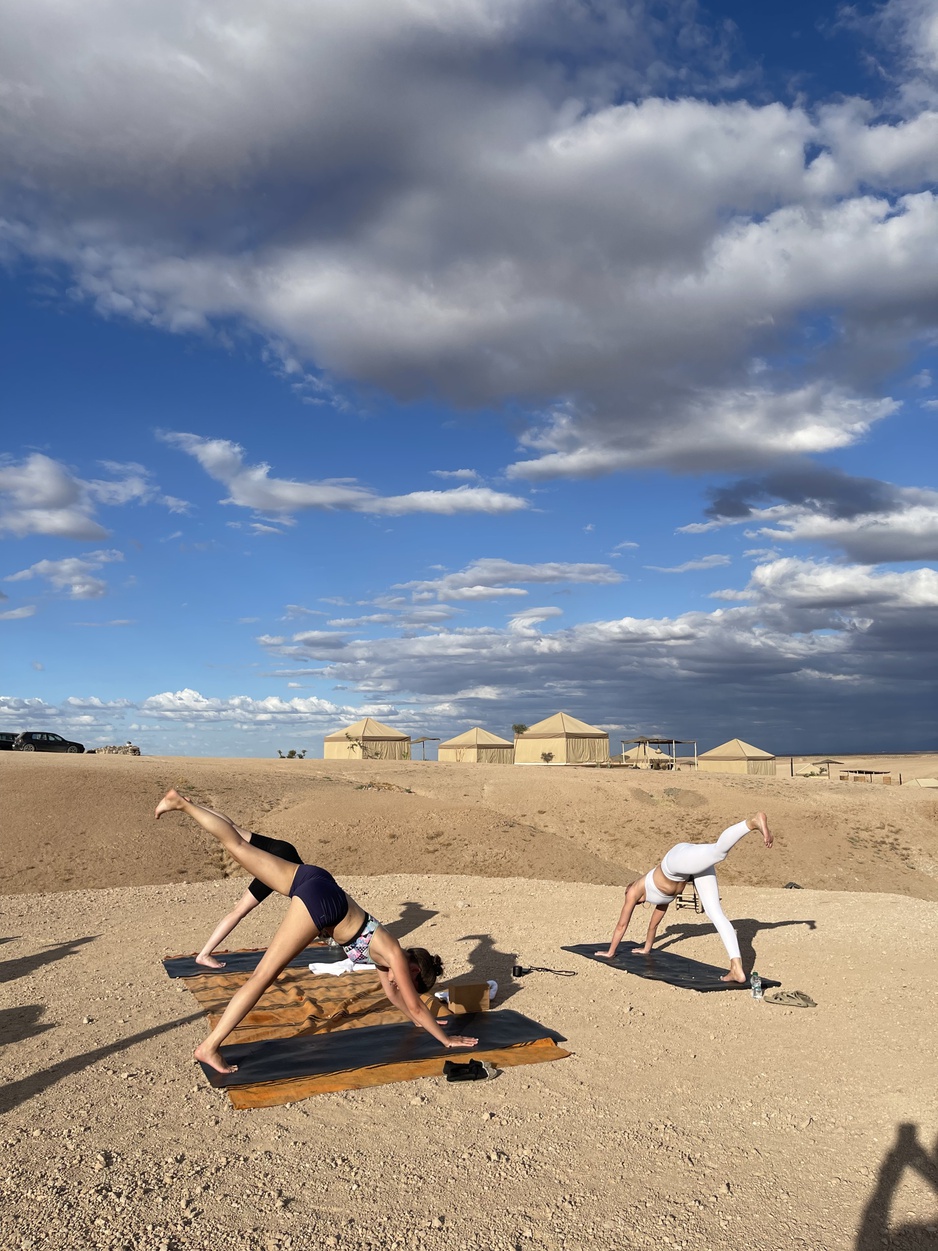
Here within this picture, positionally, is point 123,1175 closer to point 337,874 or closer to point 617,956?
point 617,956

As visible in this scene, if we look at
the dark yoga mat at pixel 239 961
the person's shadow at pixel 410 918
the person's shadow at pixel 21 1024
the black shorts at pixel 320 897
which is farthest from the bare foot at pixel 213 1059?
the person's shadow at pixel 410 918

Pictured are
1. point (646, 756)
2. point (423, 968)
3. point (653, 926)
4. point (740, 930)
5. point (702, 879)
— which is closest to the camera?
point (423, 968)

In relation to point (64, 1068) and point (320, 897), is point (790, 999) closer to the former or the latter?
point (320, 897)

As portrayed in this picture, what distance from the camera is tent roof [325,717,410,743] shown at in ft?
169

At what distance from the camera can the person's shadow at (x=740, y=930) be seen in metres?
10.8

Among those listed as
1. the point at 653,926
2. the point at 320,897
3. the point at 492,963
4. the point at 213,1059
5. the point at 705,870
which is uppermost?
the point at 320,897

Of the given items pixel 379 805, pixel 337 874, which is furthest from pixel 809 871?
pixel 337 874

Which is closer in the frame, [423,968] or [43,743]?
[423,968]

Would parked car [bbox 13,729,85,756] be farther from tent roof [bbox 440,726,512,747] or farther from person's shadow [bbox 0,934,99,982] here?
person's shadow [bbox 0,934,99,982]

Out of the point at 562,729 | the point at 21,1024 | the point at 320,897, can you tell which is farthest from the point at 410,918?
the point at 562,729

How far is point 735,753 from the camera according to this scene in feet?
166

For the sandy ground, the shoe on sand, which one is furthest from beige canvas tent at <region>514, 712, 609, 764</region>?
the shoe on sand

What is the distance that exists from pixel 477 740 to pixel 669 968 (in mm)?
45252

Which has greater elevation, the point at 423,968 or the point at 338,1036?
the point at 423,968
